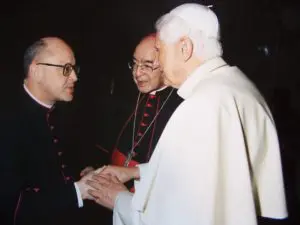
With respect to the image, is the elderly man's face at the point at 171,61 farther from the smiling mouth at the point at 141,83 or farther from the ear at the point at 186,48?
the smiling mouth at the point at 141,83

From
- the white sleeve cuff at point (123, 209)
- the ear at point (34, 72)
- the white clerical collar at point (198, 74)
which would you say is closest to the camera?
the white clerical collar at point (198, 74)

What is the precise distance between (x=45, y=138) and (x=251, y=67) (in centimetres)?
220

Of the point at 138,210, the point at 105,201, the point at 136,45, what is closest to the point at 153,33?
the point at 136,45

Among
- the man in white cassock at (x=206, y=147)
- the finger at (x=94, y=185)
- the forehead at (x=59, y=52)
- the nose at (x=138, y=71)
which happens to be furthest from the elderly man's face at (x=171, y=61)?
the nose at (x=138, y=71)

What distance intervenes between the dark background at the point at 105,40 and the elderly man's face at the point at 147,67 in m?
0.14

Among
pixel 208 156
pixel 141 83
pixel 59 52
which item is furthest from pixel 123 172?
pixel 208 156

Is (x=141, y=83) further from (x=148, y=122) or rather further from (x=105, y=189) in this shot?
(x=105, y=189)

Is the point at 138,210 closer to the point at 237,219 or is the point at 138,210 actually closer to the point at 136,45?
the point at 237,219

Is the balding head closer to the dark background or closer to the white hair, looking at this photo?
the dark background

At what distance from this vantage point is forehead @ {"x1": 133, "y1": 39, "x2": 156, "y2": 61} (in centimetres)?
220

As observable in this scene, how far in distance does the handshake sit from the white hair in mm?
740

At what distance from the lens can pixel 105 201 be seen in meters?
1.64

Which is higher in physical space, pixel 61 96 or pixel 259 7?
pixel 259 7

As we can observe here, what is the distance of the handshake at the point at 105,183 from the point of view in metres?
1.65
